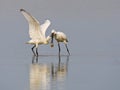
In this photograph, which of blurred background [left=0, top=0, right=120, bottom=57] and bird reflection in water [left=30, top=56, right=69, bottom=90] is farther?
blurred background [left=0, top=0, right=120, bottom=57]

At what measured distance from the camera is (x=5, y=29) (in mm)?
38406

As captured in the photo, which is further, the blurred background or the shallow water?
the blurred background

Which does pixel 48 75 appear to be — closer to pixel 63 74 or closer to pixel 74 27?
pixel 63 74

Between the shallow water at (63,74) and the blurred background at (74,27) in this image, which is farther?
the blurred background at (74,27)

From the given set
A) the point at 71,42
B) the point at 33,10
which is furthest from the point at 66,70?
the point at 33,10

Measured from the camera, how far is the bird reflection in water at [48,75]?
18778 millimetres

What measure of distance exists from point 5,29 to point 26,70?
15785 mm

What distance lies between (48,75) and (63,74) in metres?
0.44

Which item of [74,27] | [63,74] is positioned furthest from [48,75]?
[74,27]

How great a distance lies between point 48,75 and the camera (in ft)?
69.9

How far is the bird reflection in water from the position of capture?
739 inches

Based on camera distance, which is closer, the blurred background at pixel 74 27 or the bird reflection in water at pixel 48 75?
the bird reflection in water at pixel 48 75

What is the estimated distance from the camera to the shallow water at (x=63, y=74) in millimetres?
18844

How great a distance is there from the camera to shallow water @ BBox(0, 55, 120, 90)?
61.8 feet
